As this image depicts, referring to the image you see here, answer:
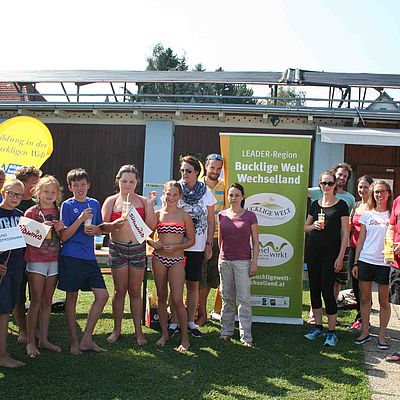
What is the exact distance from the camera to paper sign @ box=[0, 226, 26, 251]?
157 inches

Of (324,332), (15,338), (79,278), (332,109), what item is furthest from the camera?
(332,109)

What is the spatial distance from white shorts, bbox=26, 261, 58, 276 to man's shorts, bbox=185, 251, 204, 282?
1373 millimetres

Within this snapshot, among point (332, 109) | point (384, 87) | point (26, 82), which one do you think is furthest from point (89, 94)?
point (384, 87)

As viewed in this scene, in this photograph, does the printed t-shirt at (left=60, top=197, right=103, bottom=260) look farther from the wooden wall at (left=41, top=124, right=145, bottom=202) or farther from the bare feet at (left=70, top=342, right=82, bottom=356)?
the wooden wall at (left=41, top=124, right=145, bottom=202)

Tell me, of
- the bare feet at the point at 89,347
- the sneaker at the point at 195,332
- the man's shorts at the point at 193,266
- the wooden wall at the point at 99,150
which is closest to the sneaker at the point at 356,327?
the sneaker at the point at 195,332

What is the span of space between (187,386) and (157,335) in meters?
1.41

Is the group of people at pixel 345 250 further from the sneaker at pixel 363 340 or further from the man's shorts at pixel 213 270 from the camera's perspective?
the man's shorts at pixel 213 270

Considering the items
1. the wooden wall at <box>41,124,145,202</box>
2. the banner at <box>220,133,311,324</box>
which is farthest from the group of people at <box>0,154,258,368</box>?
the wooden wall at <box>41,124,145,202</box>

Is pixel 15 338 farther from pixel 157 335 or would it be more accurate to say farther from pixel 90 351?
pixel 157 335

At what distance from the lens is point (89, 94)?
11375mm

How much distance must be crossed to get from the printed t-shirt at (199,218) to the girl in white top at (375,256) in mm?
1647

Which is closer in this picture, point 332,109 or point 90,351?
point 90,351

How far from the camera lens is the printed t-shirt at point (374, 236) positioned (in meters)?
4.89

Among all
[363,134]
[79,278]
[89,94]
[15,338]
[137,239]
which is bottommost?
[15,338]
